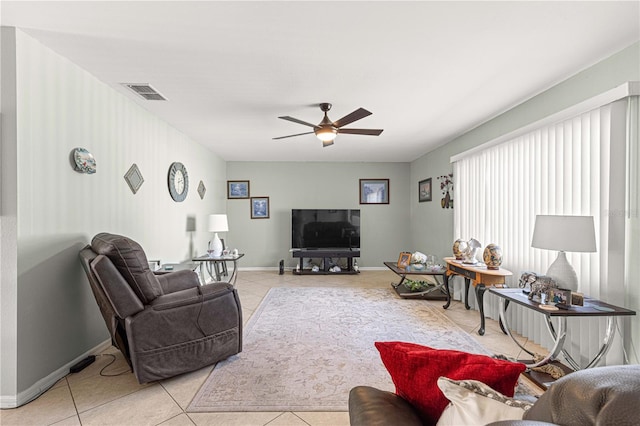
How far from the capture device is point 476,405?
2.44 feet

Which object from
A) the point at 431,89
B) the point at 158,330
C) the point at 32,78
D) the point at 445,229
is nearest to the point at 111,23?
the point at 32,78

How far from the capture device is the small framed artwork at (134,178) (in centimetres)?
319

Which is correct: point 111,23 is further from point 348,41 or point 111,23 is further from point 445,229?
point 445,229

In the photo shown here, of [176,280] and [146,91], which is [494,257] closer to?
[176,280]

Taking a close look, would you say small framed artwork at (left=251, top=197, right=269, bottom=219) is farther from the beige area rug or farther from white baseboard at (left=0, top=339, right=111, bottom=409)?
white baseboard at (left=0, top=339, right=111, bottom=409)

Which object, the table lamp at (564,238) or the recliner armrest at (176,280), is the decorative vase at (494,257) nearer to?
the table lamp at (564,238)

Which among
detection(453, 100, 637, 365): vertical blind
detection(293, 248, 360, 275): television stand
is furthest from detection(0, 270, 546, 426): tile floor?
detection(293, 248, 360, 275): television stand

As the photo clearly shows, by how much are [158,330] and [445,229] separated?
14.5 feet

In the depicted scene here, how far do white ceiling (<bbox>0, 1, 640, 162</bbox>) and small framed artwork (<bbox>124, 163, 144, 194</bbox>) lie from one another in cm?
73

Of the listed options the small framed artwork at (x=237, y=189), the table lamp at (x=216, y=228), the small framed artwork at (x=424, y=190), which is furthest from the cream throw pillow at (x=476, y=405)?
the small framed artwork at (x=237, y=189)

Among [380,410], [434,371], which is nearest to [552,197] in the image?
[434,371]

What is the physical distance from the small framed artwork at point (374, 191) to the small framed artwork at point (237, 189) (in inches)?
101

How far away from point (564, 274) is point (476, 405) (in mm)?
2116

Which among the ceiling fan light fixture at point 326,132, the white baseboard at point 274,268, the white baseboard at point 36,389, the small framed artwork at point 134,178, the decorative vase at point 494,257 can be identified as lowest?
the white baseboard at point 274,268
